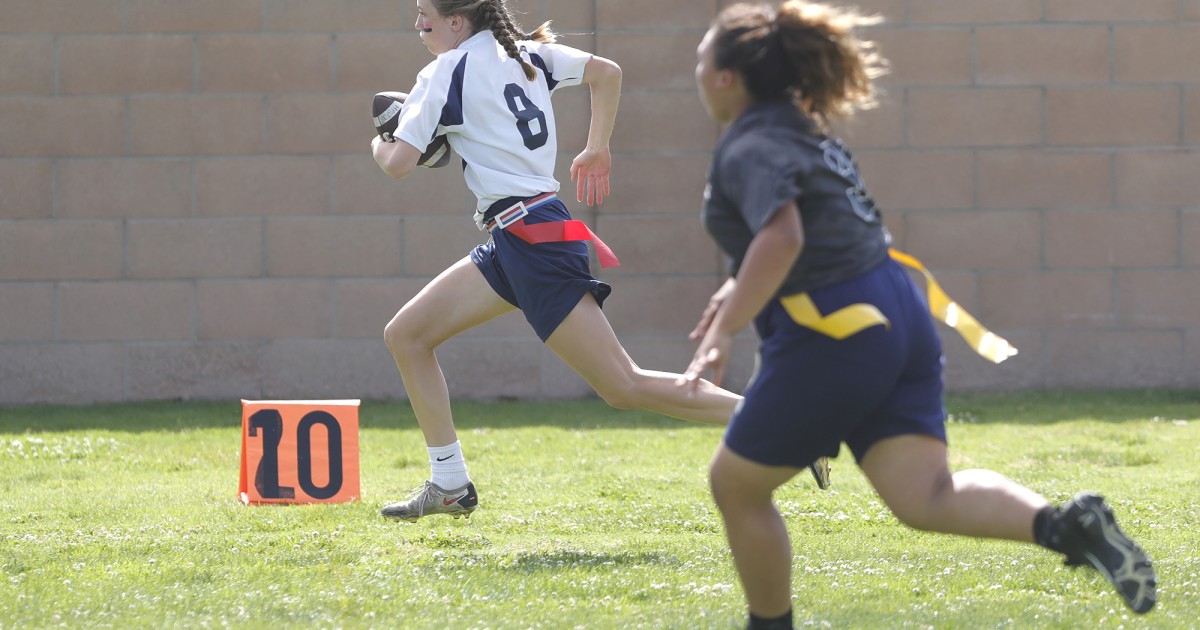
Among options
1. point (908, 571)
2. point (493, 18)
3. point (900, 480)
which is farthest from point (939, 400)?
point (493, 18)

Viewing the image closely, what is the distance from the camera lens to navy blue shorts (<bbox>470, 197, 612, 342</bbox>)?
15.6 ft

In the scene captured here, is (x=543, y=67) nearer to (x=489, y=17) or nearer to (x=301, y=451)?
(x=489, y=17)

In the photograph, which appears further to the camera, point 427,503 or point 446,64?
point 427,503

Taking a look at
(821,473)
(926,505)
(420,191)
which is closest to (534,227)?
(821,473)

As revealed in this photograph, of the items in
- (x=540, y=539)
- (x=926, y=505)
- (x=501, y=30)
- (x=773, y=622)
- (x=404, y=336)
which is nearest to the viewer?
(x=926, y=505)

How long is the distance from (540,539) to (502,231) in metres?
1.16

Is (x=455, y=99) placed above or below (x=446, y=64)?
below

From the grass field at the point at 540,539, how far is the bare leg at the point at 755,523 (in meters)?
0.40

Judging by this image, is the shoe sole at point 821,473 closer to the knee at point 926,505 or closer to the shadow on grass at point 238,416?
the knee at point 926,505

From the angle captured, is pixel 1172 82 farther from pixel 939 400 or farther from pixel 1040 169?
pixel 939 400

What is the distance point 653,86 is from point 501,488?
3935 millimetres

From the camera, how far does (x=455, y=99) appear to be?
4734 millimetres

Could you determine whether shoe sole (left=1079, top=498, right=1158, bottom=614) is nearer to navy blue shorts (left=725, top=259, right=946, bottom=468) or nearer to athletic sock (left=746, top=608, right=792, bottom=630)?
navy blue shorts (left=725, top=259, right=946, bottom=468)

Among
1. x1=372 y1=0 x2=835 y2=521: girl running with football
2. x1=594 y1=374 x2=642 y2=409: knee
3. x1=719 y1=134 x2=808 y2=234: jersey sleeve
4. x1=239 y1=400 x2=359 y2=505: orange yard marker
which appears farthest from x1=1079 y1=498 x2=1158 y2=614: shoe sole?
x1=239 y1=400 x2=359 y2=505: orange yard marker
